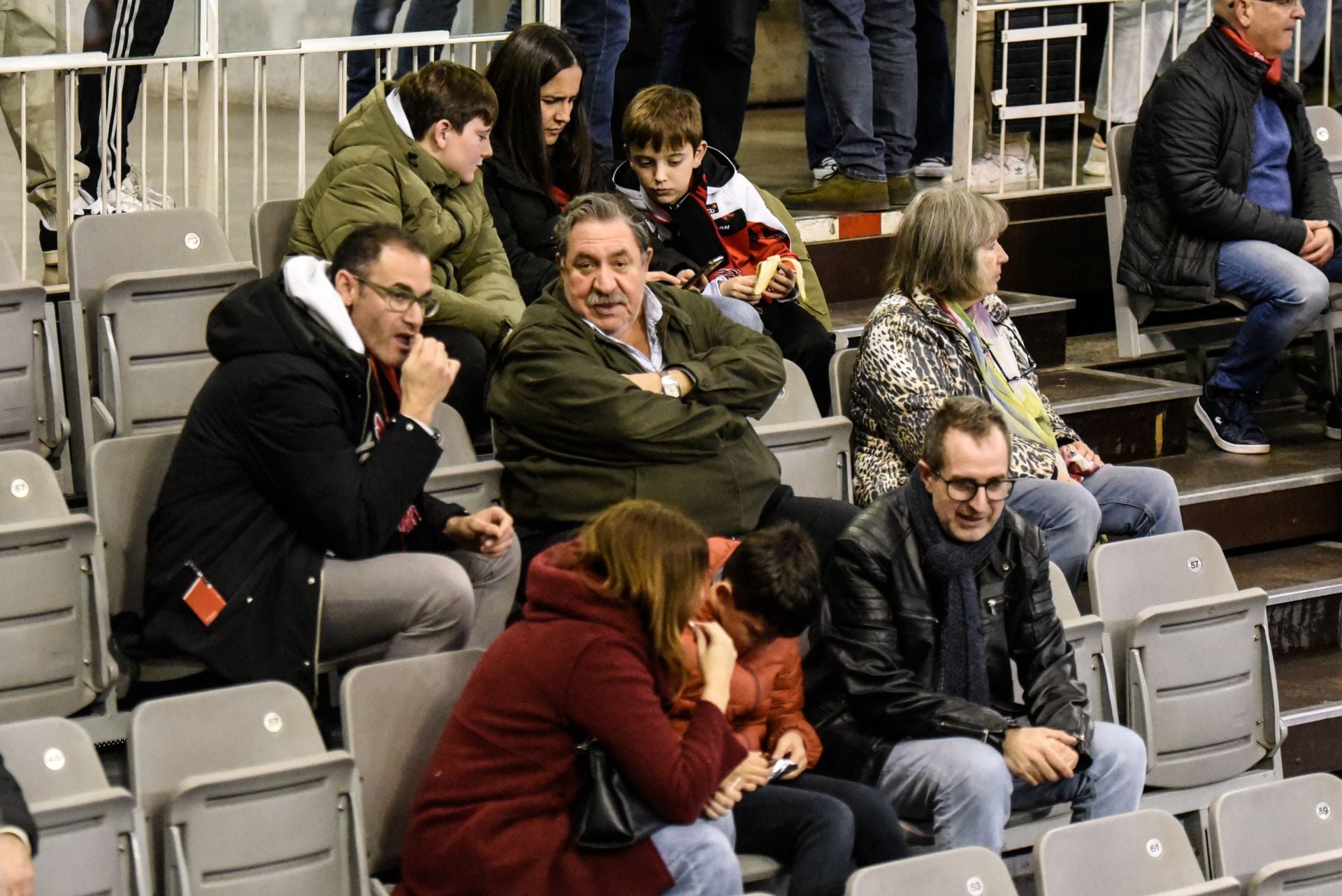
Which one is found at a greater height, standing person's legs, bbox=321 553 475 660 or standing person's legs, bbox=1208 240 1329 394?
standing person's legs, bbox=1208 240 1329 394

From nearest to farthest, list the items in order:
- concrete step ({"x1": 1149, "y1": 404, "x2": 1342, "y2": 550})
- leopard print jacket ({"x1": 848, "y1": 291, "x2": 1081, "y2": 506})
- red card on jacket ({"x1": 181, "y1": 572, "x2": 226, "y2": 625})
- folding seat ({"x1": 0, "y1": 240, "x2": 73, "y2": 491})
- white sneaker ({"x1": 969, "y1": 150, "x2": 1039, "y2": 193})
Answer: red card on jacket ({"x1": 181, "y1": 572, "x2": 226, "y2": 625})
folding seat ({"x1": 0, "y1": 240, "x2": 73, "y2": 491})
leopard print jacket ({"x1": 848, "y1": 291, "x2": 1081, "y2": 506})
concrete step ({"x1": 1149, "y1": 404, "x2": 1342, "y2": 550})
white sneaker ({"x1": 969, "y1": 150, "x2": 1039, "y2": 193})

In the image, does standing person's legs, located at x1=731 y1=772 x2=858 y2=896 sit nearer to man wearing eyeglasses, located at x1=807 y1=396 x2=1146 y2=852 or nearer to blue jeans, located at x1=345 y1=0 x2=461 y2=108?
man wearing eyeglasses, located at x1=807 y1=396 x2=1146 y2=852

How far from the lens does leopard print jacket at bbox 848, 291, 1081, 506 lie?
3.93 meters

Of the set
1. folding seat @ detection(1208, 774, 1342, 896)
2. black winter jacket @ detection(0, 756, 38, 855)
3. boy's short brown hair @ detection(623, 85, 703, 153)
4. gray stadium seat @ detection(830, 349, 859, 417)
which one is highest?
boy's short brown hair @ detection(623, 85, 703, 153)

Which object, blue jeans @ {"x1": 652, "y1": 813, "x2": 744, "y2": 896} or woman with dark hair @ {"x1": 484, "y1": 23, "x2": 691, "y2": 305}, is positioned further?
woman with dark hair @ {"x1": 484, "y1": 23, "x2": 691, "y2": 305}

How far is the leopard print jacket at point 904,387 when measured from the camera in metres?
3.93

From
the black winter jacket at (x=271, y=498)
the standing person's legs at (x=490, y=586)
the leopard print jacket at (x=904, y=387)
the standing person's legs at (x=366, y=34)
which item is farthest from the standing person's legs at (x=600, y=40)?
the black winter jacket at (x=271, y=498)

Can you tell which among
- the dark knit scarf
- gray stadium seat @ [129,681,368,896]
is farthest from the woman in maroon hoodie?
the dark knit scarf

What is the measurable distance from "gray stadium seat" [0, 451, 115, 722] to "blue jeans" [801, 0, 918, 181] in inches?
112

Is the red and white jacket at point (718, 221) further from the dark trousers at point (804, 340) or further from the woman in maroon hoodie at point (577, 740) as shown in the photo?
the woman in maroon hoodie at point (577, 740)

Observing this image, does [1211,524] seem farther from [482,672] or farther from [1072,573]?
[482,672]

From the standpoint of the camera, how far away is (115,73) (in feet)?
14.9

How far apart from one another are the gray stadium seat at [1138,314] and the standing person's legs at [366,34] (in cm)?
198

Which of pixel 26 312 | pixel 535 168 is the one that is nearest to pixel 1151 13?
pixel 535 168
